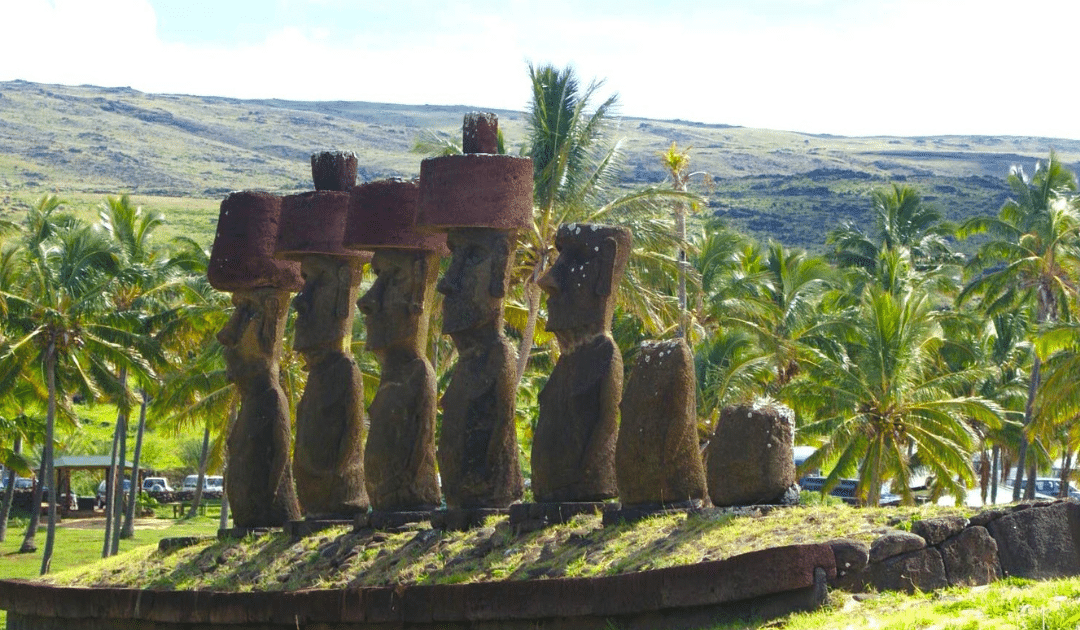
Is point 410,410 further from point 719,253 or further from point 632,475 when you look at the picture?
point 719,253

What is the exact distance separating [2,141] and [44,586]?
13645 cm

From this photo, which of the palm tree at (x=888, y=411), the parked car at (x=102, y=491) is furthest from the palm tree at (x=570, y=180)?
the parked car at (x=102, y=491)

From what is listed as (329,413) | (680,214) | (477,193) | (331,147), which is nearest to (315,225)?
(329,413)

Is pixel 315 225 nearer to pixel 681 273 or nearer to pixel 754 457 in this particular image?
pixel 754 457

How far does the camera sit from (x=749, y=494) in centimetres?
1224

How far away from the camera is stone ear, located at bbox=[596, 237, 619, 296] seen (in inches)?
552

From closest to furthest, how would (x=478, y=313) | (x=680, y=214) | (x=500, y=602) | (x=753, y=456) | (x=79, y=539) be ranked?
(x=500, y=602) → (x=753, y=456) → (x=478, y=313) → (x=680, y=214) → (x=79, y=539)

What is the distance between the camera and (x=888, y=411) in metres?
26.8

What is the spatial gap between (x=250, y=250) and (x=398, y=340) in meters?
2.90

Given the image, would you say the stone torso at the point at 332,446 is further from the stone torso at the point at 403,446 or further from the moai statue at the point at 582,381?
the moai statue at the point at 582,381

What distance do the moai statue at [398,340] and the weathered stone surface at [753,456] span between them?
4.43 m

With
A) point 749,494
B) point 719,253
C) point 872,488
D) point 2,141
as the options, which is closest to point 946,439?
point 872,488

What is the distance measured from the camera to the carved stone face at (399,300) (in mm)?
16297

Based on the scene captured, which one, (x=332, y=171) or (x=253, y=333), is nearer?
(x=253, y=333)
